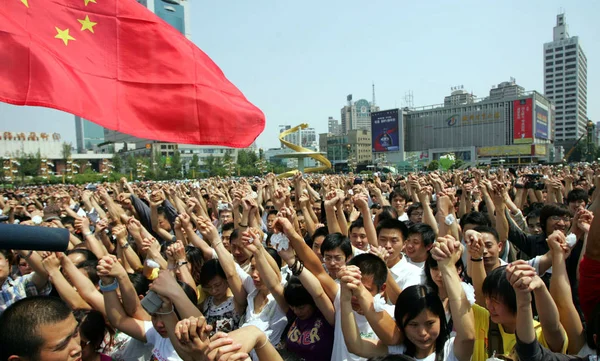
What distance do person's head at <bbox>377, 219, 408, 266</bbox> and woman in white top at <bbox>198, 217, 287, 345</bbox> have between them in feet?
3.75

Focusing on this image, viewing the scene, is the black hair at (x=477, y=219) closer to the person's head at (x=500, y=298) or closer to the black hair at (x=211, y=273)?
the person's head at (x=500, y=298)

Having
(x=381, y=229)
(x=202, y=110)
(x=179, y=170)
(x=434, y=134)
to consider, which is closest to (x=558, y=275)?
(x=381, y=229)

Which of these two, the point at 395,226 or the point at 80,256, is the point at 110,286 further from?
the point at 395,226

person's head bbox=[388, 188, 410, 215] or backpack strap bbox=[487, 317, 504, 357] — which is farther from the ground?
person's head bbox=[388, 188, 410, 215]

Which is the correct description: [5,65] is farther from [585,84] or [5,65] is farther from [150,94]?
[585,84]

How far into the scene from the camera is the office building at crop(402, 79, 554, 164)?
68938 millimetres

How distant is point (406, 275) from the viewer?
3.45 metres

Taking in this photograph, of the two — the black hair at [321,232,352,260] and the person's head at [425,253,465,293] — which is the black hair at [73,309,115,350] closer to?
the black hair at [321,232,352,260]

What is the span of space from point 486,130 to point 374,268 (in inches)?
3219

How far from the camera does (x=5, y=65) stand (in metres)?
2.84

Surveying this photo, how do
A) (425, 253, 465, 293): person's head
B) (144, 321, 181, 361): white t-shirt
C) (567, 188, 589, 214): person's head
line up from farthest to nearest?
(567, 188, 589, 214): person's head
(425, 253, 465, 293): person's head
(144, 321, 181, 361): white t-shirt

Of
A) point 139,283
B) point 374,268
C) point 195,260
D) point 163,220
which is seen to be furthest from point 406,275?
point 163,220

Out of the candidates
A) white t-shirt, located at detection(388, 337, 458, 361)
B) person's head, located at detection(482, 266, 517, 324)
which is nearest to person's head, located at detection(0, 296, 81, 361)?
white t-shirt, located at detection(388, 337, 458, 361)

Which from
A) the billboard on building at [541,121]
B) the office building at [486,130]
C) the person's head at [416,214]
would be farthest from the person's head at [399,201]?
the billboard on building at [541,121]
